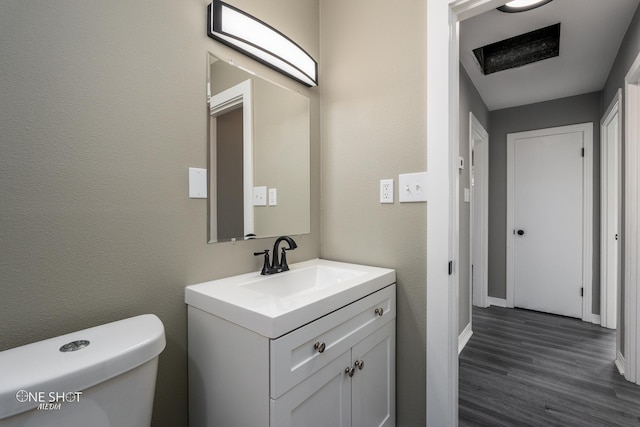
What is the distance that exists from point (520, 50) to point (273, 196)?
2.31 m

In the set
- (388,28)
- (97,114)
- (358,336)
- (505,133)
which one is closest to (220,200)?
(97,114)

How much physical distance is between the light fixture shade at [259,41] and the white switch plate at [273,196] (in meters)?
0.60

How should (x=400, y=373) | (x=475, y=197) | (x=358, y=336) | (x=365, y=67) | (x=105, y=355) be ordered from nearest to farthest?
1. (x=105, y=355)
2. (x=358, y=336)
3. (x=400, y=373)
4. (x=365, y=67)
5. (x=475, y=197)

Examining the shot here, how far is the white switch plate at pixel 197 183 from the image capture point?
110 cm

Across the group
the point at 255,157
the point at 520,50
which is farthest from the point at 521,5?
the point at 255,157

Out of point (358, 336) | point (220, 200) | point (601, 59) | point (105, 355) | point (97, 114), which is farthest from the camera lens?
point (601, 59)

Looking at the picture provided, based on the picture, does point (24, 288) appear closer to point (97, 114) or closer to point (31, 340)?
point (31, 340)

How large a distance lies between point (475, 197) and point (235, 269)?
3.08 meters

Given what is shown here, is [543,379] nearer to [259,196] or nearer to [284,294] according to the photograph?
[284,294]

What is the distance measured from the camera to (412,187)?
131 cm

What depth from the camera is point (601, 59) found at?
7.89ft

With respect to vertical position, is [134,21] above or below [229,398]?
above

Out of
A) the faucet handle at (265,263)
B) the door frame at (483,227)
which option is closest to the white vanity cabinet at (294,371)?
the faucet handle at (265,263)

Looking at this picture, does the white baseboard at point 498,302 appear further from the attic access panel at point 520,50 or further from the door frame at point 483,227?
the attic access panel at point 520,50
